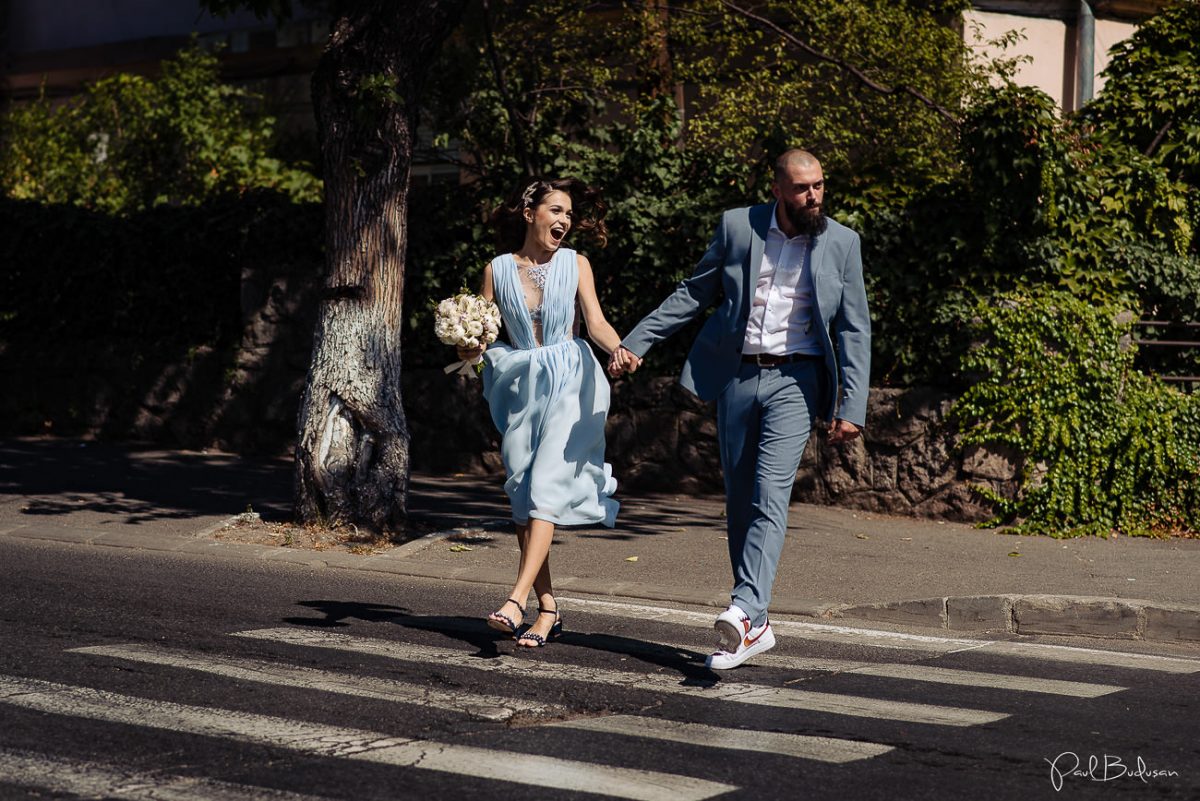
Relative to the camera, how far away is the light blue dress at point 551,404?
6418mm

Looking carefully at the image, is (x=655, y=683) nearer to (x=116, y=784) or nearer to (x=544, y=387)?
(x=544, y=387)

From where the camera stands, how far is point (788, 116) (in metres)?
14.8

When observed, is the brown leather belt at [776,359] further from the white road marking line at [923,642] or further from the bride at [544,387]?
the white road marking line at [923,642]

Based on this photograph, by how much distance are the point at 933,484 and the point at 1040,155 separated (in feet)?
8.01

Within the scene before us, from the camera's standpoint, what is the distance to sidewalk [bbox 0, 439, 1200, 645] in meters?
7.83

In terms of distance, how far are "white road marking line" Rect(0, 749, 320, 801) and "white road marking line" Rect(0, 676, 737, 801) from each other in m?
0.43

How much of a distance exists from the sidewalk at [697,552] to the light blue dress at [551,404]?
5.89ft

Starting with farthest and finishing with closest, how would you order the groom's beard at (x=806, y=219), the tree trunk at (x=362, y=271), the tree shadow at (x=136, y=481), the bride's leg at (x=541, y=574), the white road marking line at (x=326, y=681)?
the tree shadow at (x=136, y=481) < the tree trunk at (x=362, y=271) < the bride's leg at (x=541, y=574) < the groom's beard at (x=806, y=219) < the white road marking line at (x=326, y=681)

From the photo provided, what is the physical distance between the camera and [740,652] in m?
6.11

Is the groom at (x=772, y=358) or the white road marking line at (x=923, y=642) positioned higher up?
the groom at (x=772, y=358)

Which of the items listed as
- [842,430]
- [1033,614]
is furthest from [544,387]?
[1033,614]

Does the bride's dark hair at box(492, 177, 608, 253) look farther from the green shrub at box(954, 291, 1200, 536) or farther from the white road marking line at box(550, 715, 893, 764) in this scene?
the green shrub at box(954, 291, 1200, 536)

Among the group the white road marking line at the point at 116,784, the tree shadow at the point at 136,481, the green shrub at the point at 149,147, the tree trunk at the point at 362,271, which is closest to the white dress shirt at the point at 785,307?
the white road marking line at the point at 116,784

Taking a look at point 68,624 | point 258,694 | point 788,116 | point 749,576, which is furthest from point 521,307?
point 788,116
